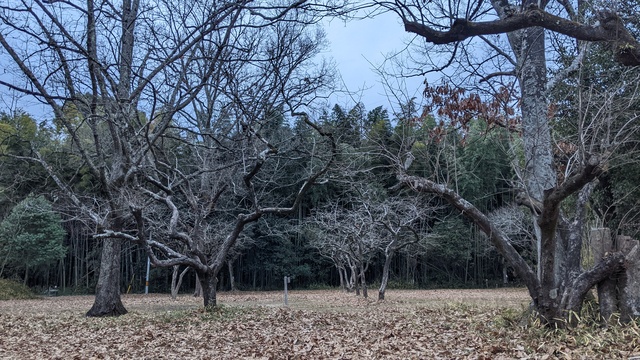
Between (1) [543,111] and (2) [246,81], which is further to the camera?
(2) [246,81]

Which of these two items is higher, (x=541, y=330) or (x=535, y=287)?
(x=535, y=287)

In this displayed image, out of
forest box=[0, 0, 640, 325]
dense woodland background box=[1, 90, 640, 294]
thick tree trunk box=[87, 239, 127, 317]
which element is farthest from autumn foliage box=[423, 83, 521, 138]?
dense woodland background box=[1, 90, 640, 294]

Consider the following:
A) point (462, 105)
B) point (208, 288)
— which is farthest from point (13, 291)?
point (462, 105)

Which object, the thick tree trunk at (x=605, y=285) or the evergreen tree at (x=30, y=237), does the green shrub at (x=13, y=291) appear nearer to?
the evergreen tree at (x=30, y=237)

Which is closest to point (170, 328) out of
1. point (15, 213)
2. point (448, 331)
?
point (448, 331)

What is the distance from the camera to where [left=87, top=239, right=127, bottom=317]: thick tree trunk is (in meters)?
11.2

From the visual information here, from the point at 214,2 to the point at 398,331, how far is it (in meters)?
5.67

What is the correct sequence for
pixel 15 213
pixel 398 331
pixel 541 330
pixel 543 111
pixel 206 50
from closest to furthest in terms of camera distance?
pixel 541 330
pixel 543 111
pixel 398 331
pixel 206 50
pixel 15 213

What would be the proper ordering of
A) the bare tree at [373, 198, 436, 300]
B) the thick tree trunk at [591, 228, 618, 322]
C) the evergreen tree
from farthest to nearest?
the evergreen tree → the bare tree at [373, 198, 436, 300] → the thick tree trunk at [591, 228, 618, 322]

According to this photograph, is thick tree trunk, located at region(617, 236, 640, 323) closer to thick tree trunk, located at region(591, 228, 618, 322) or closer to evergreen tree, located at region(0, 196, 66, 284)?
thick tree trunk, located at region(591, 228, 618, 322)

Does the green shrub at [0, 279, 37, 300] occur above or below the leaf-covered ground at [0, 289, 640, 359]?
below

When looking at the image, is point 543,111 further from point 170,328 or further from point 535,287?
point 170,328

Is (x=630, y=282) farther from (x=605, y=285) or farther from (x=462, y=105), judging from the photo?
(x=462, y=105)

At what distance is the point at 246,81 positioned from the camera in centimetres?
1025
